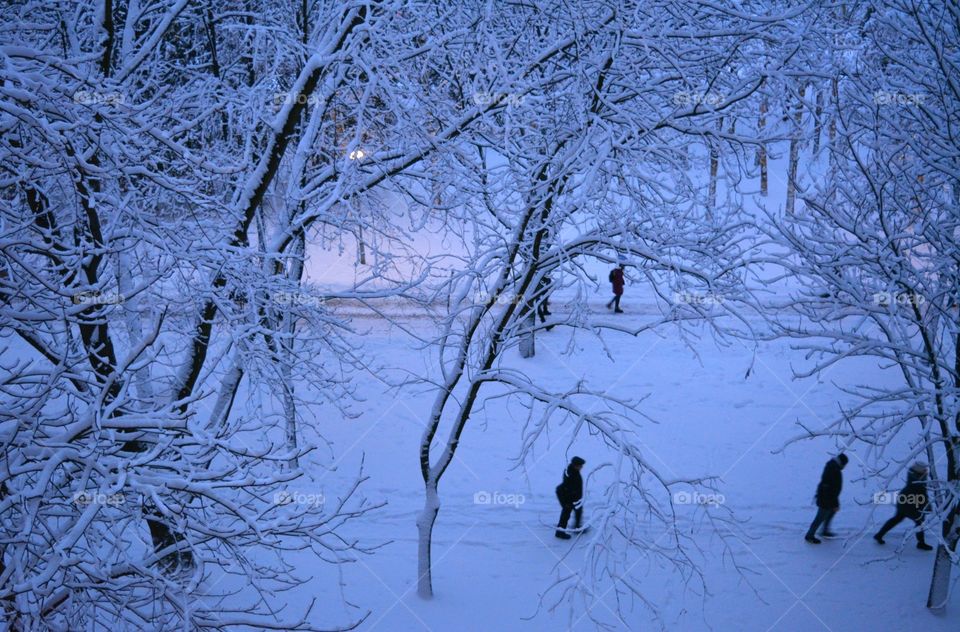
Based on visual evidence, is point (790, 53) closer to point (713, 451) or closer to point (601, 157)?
point (601, 157)

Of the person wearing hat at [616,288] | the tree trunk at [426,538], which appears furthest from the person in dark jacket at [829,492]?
the person wearing hat at [616,288]

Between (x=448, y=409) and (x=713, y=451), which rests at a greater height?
(x=448, y=409)

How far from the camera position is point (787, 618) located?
8.48m

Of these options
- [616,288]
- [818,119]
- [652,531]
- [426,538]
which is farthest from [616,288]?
[818,119]

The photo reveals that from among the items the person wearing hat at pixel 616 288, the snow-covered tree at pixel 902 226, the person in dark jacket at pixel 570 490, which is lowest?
the person in dark jacket at pixel 570 490

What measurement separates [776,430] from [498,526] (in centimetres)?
565

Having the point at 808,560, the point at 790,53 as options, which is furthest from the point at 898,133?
the point at 808,560

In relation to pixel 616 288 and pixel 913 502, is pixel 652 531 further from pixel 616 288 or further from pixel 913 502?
pixel 616 288

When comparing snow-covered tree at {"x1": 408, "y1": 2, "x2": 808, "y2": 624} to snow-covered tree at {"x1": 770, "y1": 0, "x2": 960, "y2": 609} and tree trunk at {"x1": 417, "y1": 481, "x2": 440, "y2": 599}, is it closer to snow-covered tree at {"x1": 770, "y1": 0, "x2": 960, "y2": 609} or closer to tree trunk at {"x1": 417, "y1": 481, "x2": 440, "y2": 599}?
tree trunk at {"x1": 417, "y1": 481, "x2": 440, "y2": 599}

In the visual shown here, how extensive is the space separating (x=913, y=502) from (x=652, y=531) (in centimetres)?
326

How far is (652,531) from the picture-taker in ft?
33.0

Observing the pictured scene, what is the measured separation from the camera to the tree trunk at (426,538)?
331 inches

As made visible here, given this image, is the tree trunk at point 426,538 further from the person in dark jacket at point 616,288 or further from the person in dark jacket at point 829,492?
the person in dark jacket at point 616,288

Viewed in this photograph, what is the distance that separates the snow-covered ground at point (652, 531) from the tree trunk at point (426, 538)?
0.20 meters
